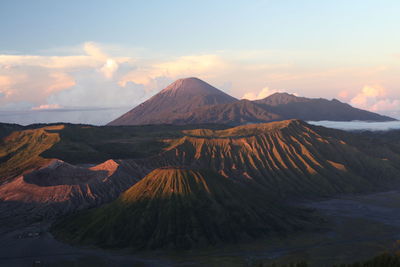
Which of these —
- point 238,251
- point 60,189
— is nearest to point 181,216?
point 238,251

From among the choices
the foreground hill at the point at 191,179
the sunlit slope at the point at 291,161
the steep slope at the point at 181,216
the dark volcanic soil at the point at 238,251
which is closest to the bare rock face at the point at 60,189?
the foreground hill at the point at 191,179

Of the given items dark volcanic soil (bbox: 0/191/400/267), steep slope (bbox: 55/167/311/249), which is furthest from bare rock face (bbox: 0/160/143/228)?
steep slope (bbox: 55/167/311/249)

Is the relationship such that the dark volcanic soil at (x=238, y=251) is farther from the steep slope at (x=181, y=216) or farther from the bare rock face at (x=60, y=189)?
the bare rock face at (x=60, y=189)

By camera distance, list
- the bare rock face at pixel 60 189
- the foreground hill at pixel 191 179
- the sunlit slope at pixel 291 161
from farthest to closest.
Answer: the sunlit slope at pixel 291 161 → the bare rock face at pixel 60 189 → the foreground hill at pixel 191 179

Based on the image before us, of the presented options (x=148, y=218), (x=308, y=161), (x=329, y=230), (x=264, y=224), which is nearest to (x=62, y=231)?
(x=148, y=218)

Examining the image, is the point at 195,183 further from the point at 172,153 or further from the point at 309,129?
the point at 309,129

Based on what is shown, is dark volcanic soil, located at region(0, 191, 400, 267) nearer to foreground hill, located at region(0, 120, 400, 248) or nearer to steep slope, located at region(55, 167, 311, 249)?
→ steep slope, located at region(55, 167, 311, 249)
